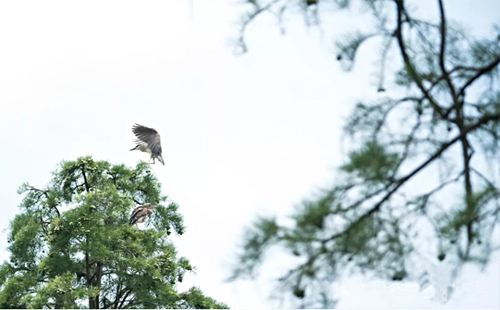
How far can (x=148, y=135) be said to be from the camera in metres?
4.54

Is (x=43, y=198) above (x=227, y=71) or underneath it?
underneath

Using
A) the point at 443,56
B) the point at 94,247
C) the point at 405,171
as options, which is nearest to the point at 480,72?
the point at 443,56

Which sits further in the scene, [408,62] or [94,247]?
[94,247]

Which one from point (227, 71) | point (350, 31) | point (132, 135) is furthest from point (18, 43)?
point (350, 31)

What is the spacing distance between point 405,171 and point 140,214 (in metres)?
3.39

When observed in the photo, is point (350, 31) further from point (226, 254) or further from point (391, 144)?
point (226, 254)

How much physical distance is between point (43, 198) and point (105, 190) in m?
0.44

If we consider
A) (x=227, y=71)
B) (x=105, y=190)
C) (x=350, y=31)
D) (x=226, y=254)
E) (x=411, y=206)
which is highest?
(x=227, y=71)

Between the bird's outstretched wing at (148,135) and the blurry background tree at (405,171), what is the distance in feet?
10.2

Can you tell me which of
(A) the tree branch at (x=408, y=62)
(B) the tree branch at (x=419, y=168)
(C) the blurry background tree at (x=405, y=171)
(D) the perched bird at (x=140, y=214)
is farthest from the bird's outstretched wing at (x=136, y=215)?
(B) the tree branch at (x=419, y=168)

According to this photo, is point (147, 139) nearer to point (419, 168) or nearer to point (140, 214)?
point (140, 214)

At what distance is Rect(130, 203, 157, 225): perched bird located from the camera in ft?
14.8

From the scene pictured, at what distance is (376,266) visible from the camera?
4.22 ft

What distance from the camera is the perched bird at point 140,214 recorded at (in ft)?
14.8
